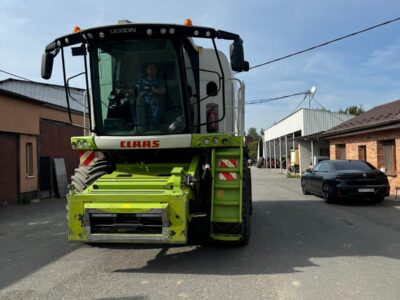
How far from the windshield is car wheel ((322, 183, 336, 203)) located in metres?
8.73

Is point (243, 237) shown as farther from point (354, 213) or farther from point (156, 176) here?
point (354, 213)

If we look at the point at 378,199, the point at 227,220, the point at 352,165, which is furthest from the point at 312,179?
the point at 227,220

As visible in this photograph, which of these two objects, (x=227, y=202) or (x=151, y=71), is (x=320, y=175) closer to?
(x=227, y=202)

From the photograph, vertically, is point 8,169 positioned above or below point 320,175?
above

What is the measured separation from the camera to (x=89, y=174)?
719 cm

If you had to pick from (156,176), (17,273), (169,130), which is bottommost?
(17,273)

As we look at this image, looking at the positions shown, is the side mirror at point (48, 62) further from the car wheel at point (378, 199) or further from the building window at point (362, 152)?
the building window at point (362, 152)

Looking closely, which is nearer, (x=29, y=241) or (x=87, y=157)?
(x=87, y=157)

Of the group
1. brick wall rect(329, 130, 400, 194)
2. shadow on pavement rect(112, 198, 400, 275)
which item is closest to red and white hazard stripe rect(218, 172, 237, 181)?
shadow on pavement rect(112, 198, 400, 275)

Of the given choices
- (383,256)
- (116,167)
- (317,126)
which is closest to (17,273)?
(116,167)

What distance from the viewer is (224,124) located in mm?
8453

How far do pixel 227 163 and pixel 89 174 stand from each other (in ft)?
7.27

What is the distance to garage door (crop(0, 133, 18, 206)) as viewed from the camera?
15445mm

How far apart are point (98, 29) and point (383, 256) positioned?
18.1 ft
